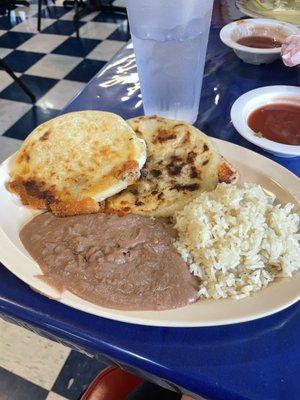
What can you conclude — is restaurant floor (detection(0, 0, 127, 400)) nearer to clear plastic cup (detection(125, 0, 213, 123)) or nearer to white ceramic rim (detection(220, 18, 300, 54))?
clear plastic cup (detection(125, 0, 213, 123))

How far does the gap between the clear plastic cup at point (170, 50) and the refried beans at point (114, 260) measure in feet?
1.50

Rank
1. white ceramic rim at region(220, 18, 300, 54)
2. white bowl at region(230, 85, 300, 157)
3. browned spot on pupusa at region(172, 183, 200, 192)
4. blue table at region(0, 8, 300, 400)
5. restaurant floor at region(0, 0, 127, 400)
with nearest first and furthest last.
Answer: blue table at region(0, 8, 300, 400) < browned spot on pupusa at region(172, 183, 200, 192) < white bowl at region(230, 85, 300, 157) < white ceramic rim at region(220, 18, 300, 54) < restaurant floor at region(0, 0, 127, 400)

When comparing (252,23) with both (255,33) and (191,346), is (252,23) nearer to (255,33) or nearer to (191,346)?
(255,33)

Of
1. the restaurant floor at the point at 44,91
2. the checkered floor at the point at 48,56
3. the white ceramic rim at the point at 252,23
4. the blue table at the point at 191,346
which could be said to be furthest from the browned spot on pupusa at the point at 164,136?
the checkered floor at the point at 48,56

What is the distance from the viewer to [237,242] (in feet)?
2.47

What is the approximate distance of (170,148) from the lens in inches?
38.5

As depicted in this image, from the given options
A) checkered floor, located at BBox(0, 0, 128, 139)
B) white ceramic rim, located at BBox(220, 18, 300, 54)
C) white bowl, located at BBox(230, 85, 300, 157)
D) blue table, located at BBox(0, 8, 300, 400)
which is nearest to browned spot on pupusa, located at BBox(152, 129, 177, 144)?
white bowl, located at BBox(230, 85, 300, 157)

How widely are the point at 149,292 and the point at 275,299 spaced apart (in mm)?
214

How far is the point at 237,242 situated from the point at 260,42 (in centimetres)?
98

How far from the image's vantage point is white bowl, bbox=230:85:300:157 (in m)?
1.02

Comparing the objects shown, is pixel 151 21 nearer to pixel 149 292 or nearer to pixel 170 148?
pixel 170 148

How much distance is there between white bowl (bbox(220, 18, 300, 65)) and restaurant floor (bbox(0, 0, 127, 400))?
1.22m

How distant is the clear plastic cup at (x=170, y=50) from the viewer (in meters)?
0.97

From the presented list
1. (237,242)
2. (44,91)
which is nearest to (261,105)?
(237,242)
